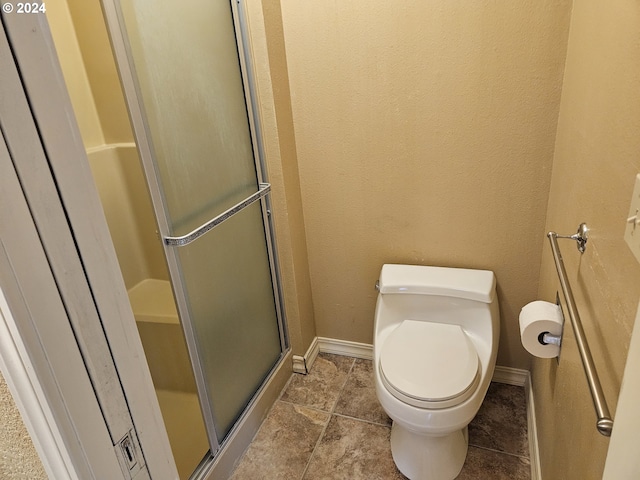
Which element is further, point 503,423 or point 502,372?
point 502,372

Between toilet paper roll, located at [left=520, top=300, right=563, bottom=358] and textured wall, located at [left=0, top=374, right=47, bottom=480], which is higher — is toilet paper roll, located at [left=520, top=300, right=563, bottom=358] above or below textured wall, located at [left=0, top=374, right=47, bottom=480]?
below

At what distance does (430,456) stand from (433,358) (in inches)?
14.5

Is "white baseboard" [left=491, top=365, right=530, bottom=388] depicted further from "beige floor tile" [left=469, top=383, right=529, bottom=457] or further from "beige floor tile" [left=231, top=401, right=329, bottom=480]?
"beige floor tile" [left=231, top=401, right=329, bottom=480]

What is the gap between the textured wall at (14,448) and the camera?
1.73 ft

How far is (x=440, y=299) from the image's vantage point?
1.82 metres

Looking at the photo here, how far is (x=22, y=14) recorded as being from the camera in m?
0.43

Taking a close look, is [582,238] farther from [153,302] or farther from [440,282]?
[153,302]

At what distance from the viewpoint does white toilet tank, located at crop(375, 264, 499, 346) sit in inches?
69.4

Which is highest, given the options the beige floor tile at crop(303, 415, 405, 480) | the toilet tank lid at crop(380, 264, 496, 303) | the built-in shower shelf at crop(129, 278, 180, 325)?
the toilet tank lid at crop(380, 264, 496, 303)

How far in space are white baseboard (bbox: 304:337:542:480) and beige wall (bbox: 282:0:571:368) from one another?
0.20ft

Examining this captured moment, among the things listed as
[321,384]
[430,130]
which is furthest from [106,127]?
[321,384]

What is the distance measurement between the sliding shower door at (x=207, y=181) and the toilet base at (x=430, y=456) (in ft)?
2.31

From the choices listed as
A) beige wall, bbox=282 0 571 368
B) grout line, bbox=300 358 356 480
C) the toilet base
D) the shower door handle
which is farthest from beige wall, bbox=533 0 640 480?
the shower door handle

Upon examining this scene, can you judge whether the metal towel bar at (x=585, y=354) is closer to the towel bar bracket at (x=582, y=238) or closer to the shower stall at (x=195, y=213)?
the towel bar bracket at (x=582, y=238)
